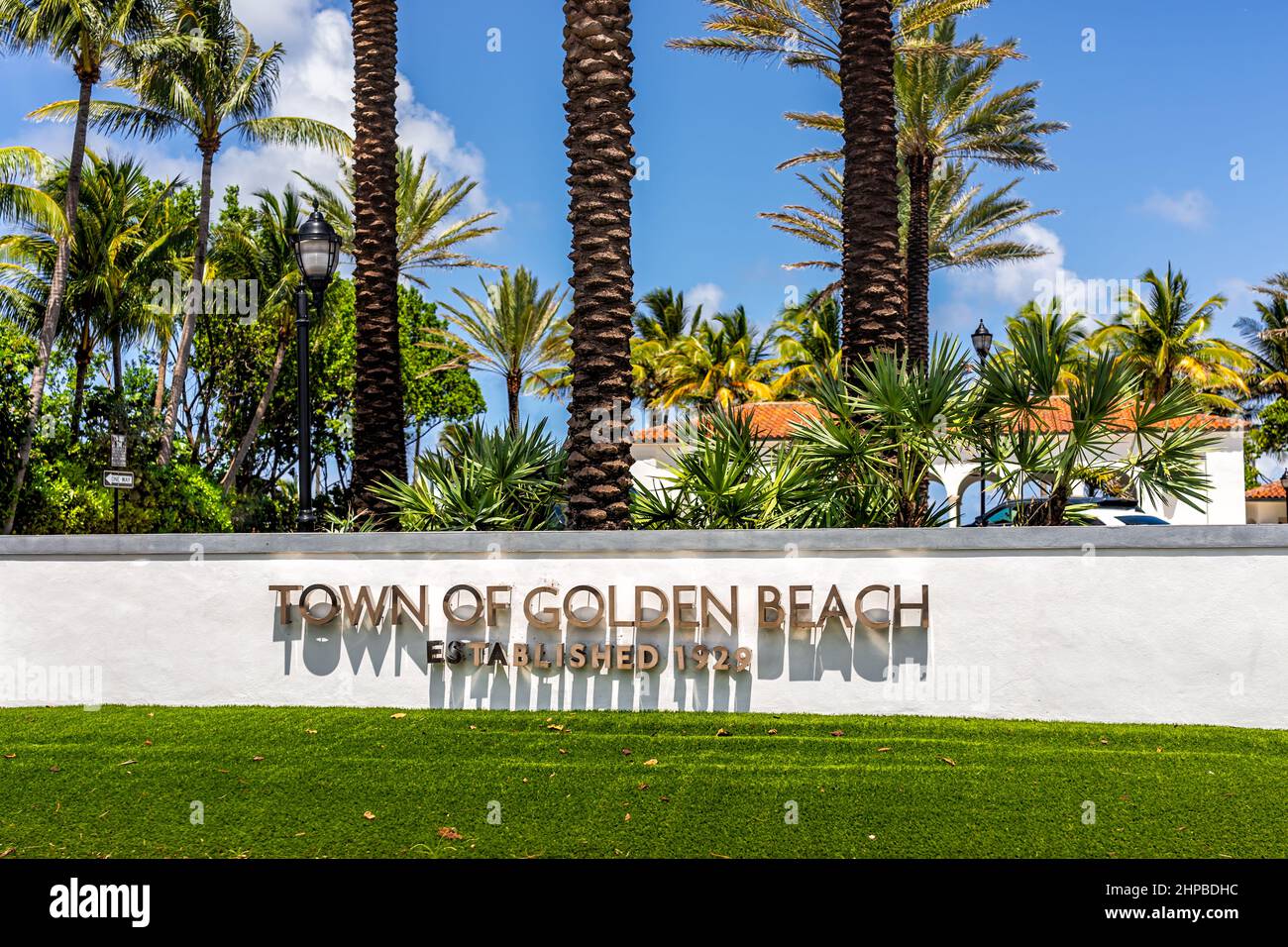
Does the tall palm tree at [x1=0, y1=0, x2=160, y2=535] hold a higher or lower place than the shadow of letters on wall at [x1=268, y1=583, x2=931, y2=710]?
higher

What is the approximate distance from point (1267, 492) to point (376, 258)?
181 ft

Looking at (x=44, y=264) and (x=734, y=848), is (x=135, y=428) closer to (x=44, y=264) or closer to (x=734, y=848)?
(x=44, y=264)

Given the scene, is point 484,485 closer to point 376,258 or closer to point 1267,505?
point 376,258

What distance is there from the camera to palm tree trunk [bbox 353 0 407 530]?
1348 centimetres

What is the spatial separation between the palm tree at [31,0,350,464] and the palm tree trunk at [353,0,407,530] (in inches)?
634

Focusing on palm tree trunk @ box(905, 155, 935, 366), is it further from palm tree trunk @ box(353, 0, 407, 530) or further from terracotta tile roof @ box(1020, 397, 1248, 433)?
palm tree trunk @ box(353, 0, 407, 530)

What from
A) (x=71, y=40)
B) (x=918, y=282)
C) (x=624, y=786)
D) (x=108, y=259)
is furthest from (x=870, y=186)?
(x=108, y=259)

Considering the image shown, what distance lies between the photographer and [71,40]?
24047 mm

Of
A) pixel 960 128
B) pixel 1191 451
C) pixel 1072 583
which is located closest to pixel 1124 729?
pixel 1072 583

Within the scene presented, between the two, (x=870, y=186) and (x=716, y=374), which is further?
(x=716, y=374)

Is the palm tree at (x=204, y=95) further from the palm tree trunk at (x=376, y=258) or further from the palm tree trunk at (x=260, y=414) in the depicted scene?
the palm tree trunk at (x=376, y=258)

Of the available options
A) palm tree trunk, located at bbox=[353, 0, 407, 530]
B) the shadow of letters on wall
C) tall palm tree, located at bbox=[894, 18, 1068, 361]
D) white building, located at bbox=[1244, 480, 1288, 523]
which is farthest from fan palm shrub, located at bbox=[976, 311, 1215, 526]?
white building, located at bbox=[1244, 480, 1288, 523]

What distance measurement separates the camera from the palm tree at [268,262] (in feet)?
117

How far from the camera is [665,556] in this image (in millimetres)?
9078
